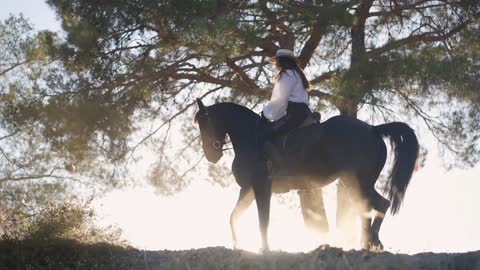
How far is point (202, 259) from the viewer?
8484mm

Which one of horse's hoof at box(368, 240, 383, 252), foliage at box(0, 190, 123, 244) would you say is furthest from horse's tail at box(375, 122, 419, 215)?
foliage at box(0, 190, 123, 244)

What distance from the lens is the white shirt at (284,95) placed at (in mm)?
9477

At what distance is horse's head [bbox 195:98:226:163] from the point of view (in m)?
9.80

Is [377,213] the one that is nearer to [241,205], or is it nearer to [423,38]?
[241,205]

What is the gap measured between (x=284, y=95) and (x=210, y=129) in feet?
3.62

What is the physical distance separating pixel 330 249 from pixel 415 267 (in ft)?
3.15

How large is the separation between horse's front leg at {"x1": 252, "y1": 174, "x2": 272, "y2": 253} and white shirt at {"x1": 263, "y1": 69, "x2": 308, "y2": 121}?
0.82m

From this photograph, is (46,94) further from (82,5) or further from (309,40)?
(309,40)

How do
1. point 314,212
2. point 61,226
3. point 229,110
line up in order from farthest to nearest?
point 314,212, point 61,226, point 229,110

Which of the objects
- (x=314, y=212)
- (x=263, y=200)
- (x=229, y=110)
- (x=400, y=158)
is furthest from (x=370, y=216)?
(x=314, y=212)

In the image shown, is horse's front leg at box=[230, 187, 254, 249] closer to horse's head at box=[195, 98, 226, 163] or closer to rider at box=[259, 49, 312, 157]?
rider at box=[259, 49, 312, 157]

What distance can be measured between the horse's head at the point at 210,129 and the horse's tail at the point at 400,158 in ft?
6.82

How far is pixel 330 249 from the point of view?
24.7ft

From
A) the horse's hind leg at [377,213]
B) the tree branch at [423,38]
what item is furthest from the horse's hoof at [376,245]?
the tree branch at [423,38]
